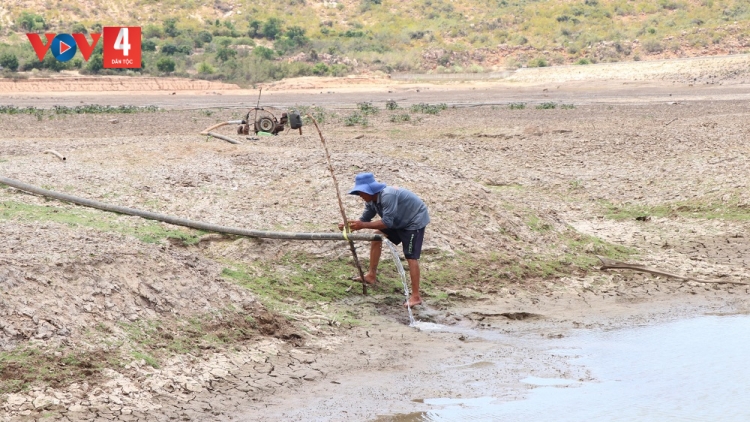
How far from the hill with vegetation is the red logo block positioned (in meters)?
0.70

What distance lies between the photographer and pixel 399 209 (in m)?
9.32

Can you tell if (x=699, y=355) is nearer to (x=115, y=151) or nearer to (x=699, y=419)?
(x=699, y=419)

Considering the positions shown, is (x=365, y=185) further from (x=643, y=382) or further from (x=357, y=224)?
(x=643, y=382)

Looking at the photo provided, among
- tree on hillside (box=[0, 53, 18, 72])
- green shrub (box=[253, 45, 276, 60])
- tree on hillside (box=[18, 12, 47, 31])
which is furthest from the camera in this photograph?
tree on hillside (box=[18, 12, 47, 31])

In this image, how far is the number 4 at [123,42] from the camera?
2202 inches

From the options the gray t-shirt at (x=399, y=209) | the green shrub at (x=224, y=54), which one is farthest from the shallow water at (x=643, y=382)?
the green shrub at (x=224, y=54)

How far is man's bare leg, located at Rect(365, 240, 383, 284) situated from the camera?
9.62 m

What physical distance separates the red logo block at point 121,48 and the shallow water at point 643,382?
47.2m

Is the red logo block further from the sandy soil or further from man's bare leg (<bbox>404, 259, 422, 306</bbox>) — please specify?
man's bare leg (<bbox>404, 259, 422, 306</bbox>)

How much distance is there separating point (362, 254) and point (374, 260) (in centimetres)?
74

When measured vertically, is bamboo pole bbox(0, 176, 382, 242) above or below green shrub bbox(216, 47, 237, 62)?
above

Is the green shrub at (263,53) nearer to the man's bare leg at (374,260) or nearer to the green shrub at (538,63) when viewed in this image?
the green shrub at (538,63)

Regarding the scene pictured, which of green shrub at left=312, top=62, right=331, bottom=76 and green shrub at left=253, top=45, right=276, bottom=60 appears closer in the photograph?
green shrub at left=312, top=62, right=331, bottom=76

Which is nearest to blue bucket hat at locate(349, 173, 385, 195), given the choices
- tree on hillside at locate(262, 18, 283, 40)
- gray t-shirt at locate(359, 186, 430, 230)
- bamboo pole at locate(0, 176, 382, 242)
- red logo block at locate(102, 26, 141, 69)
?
gray t-shirt at locate(359, 186, 430, 230)
